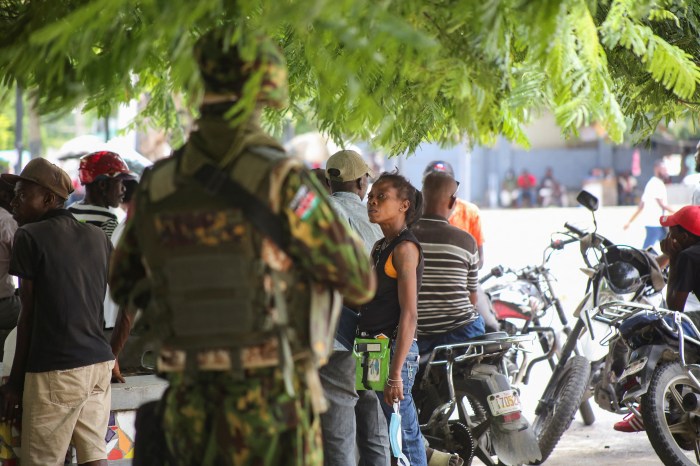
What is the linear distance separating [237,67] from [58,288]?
7.36 ft

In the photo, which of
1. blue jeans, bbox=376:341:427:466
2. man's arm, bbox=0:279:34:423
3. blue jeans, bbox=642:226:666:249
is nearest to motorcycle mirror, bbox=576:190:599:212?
blue jeans, bbox=376:341:427:466

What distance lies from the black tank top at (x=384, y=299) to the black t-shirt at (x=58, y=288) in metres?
1.47

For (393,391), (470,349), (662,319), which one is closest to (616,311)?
(662,319)

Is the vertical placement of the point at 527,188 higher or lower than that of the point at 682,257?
higher

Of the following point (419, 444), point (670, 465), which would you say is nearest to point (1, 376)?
point (419, 444)

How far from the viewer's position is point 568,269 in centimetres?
1964

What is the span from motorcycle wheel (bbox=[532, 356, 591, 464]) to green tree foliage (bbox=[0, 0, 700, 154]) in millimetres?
3241

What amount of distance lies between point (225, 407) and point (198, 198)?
2.14 feet

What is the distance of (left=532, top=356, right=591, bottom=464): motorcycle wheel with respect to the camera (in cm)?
711

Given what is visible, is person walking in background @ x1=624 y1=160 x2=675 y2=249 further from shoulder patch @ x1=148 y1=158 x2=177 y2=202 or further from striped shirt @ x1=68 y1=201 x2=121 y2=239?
shoulder patch @ x1=148 y1=158 x2=177 y2=202

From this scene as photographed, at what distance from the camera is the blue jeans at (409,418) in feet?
19.1

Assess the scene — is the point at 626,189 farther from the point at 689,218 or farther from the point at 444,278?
the point at 444,278

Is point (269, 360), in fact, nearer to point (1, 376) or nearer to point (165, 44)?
point (165, 44)

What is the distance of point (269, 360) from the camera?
10.7 ft
